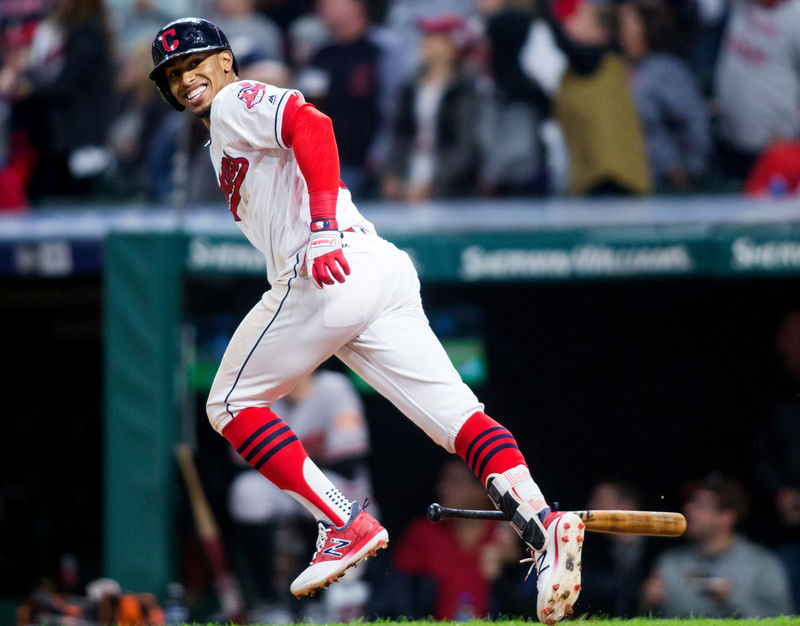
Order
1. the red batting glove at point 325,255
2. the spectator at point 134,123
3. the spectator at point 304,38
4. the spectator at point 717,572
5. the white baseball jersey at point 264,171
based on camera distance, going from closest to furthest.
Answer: the red batting glove at point 325,255 → the white baseball jersey at point 264,171 → the spectator at point 717,572 → the spectator at point 304,38 → the spectator at point 134,123

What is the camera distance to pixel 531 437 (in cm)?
640

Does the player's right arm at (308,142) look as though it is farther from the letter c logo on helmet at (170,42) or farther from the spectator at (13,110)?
the spectator at (13,110)

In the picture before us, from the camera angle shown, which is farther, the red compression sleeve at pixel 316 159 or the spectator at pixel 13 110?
the spectator at pixel 13 110

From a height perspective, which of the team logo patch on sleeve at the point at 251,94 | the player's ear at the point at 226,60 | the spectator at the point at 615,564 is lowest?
the spectator at the point at 615,564

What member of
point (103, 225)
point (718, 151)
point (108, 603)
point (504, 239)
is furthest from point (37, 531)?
point (718, 151)

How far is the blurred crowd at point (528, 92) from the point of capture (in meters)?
7.21

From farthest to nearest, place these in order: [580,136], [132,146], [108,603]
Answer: [132,146] → [580,136] → [108,603]

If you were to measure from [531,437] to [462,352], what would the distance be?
1.88 feet

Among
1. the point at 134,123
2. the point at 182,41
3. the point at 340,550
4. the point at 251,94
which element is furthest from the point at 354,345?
the point at 134,123

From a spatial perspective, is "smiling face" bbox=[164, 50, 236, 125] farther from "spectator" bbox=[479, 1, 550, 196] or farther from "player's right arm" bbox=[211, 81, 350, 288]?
"spectator" bbox=[479, 1, 550, 196]

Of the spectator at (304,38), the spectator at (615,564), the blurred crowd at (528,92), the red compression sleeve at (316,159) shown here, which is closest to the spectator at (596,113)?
the blurred crowd at (528,92)

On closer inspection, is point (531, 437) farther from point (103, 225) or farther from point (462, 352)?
point (103, 225)

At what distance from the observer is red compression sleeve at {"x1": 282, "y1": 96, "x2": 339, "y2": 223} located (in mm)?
3486

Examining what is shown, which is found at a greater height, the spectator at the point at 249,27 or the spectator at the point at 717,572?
the spectator at the point at 249,27
